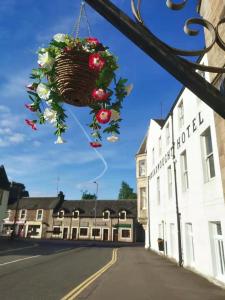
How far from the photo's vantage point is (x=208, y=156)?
12.1 m

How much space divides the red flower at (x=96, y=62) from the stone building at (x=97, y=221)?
54942mm

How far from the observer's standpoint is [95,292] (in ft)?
29.2

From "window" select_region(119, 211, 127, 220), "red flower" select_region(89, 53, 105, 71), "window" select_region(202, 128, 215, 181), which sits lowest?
"red flower" select_region(89, 53, 105, 71)

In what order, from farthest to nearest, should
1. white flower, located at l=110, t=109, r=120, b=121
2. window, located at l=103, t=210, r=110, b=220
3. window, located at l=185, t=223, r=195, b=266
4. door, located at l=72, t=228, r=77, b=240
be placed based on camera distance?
door, located at l=72, t=228, r=77, b=240
window, located at l=103, t=210, r=110, b=220
window, located at l=185, t=223, r=195, b=266
white flower, located at l=110, t=109, r=120, b=121

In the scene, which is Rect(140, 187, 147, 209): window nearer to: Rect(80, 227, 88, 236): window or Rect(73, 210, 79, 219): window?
Rect(80, 227, 88, 236): window

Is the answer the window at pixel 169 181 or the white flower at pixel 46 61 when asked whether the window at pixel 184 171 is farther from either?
the white flower at pixel 46 61

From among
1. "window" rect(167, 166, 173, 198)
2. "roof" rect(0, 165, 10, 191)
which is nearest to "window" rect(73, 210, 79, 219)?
"roof" rect(0, 165, 10, 191)

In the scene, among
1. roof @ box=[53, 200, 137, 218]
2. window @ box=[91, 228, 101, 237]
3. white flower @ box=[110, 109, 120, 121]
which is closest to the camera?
white flower @ box=[110, 109, 120, 121]

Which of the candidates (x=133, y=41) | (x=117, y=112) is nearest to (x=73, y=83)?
(x=117, y=112)

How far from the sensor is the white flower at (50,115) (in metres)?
3.22

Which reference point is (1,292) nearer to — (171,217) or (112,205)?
(171,217)

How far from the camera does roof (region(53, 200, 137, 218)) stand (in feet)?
193

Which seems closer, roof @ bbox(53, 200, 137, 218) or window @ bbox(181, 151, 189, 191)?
window @ bbox(181, 151, 189, 191)

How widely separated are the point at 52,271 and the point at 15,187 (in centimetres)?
6686
